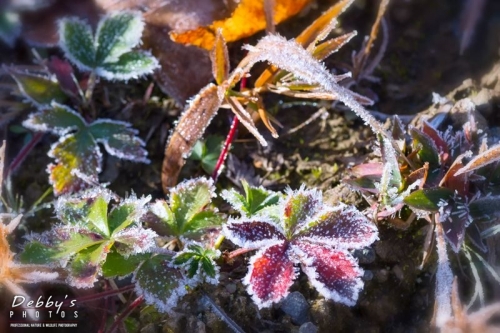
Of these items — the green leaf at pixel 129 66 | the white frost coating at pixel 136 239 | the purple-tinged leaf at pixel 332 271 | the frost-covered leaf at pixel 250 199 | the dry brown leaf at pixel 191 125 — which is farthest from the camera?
the green leaf at pixel 129 66

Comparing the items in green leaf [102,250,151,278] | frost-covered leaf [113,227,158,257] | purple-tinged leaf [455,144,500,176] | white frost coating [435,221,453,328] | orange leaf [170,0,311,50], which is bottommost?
green leaf [102,250,151,278]

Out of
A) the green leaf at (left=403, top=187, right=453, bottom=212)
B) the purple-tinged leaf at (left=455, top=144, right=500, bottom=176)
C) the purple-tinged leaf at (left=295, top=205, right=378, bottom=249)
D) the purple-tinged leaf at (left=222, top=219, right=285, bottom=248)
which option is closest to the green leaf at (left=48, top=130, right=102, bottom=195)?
the purple-tinged leaf at (left=222, top=219, right=285, bottom=248)

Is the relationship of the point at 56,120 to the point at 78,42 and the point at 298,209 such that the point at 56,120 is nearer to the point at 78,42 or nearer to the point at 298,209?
the point at 78,42

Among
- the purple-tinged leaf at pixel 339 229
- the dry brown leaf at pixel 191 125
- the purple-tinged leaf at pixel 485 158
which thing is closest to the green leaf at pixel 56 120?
the dry brown leaf at pixel 191 125

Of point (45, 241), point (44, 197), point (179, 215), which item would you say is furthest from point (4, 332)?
point (179, 215)

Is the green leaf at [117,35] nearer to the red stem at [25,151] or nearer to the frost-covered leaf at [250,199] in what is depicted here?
the red stem at [25,151]

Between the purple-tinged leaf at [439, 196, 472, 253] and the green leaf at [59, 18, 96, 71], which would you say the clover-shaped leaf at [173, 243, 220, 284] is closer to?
the purple-tinged leaf at [439, 196, 472, 253]
